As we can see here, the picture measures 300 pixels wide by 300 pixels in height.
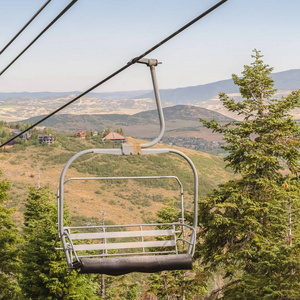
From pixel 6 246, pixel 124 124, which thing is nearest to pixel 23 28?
pixel 6 246

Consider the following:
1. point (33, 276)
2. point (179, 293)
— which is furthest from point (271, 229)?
point (33, 276)

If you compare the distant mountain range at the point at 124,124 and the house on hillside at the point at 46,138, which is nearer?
the house on hillside at the point at 46,138

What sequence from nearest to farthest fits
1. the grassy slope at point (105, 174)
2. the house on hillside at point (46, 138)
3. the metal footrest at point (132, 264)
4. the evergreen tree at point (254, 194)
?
the metal footrest at point (132, 264) < the evergreen tree at point (254, 194) < the grassy slope at point (105, 174) < the house on hillside at point (46, 138)

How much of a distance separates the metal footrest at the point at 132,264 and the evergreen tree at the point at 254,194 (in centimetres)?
1054

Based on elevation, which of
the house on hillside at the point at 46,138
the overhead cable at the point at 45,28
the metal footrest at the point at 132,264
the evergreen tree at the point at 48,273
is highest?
the overhead cable at the point at 45,28

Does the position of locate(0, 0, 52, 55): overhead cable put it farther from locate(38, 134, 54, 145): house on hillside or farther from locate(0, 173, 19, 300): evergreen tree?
locate(38, 134, 54, 145): house on hillside

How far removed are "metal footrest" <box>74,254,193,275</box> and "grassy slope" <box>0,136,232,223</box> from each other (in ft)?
214

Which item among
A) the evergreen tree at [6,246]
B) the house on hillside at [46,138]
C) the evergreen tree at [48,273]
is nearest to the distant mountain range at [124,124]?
the house on hillside at [46,138]

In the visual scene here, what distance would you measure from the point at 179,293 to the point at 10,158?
281 ft

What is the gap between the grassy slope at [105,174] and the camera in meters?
81.4

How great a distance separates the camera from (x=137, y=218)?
77875mm

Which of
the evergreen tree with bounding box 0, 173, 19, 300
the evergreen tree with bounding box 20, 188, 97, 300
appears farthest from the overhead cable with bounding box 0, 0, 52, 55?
the evergreen tree with bounding box 0, 173, 19, 300

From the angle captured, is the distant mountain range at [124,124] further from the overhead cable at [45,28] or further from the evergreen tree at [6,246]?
the overhead cable at [45,28]

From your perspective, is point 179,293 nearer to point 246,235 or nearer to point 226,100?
point 246,235
